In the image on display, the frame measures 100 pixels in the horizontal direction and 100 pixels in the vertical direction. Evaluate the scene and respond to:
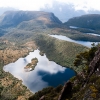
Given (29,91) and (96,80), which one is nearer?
(96,80)

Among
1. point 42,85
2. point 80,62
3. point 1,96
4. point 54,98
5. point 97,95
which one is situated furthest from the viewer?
point 42,85

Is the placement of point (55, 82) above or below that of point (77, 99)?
below

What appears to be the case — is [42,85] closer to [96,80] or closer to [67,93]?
[67,93]

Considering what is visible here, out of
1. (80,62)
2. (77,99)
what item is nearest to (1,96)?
(80,62)

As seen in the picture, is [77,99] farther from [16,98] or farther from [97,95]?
[16,98]

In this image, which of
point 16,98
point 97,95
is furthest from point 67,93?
point 16,98

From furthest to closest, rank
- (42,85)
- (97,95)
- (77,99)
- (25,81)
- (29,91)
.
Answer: (25,81) < (42,85) < (29,91) < (77,99) < (97,95)

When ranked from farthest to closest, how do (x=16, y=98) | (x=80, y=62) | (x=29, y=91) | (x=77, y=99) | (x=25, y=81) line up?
(x=25, y=81) → (x=29, y=91) → (x=16, y=98) → (x=80, y=62) → (x=77, y=99)

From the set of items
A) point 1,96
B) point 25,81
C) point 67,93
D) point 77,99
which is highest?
point 77,99

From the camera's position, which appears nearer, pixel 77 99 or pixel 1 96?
pixel 77 99
